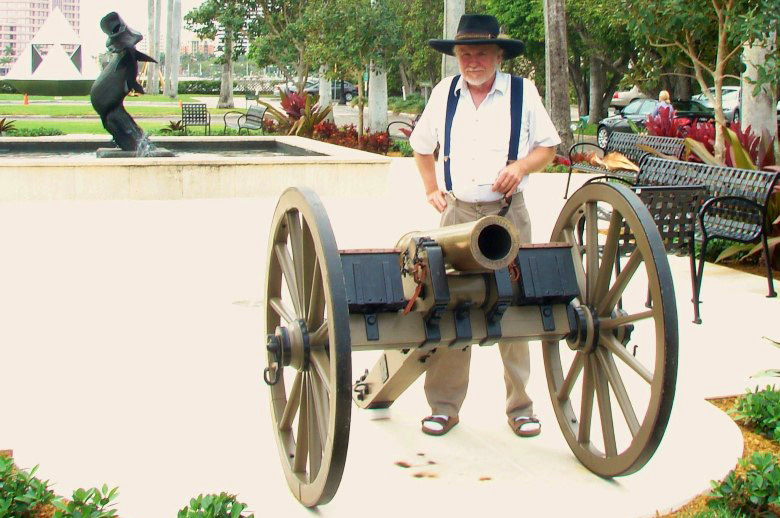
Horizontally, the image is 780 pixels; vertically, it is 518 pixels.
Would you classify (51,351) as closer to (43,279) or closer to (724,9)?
(43,279)

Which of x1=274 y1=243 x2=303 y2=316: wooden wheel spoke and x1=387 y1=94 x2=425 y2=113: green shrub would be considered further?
x1=387 y1=94 x2=425 y2=113: green shrub

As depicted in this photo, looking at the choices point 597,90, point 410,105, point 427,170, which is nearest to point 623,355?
point 427,170

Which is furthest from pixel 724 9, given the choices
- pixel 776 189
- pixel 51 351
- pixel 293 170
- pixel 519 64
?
pixel 519 64

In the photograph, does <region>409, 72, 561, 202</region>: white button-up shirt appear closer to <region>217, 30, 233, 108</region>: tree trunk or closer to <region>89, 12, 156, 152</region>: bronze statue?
<region>89, 12, 156, 152</region>: bronze statue

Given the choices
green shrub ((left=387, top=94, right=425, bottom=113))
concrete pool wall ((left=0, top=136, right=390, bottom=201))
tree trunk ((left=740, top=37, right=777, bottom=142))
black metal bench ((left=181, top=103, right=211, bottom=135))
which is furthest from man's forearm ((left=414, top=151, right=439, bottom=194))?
green shrub ((left=387, top=94, right=425, bottom=113))

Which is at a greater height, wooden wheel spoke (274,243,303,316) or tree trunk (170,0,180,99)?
tree trunk (170,0,180,99)

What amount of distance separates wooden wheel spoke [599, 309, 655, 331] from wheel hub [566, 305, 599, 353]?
0.09ft

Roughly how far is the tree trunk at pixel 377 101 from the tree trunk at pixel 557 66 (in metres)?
6.93

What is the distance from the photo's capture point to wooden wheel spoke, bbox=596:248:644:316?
4.20 meters

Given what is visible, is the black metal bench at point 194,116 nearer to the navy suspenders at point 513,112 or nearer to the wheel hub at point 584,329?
the navy suspenders at point 513,112

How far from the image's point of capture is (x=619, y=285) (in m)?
→ 4.30

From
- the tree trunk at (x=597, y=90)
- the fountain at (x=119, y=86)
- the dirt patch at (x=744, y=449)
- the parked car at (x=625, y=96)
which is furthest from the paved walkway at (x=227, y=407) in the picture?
the parked car at (x=625, y=96)

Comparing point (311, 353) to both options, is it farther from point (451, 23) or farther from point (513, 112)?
point (451, 23)

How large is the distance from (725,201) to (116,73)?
9.23 metres
